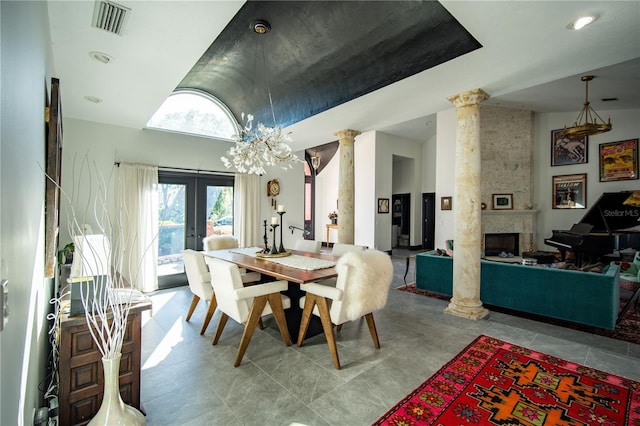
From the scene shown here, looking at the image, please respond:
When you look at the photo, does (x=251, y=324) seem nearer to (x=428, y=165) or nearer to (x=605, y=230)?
(x=605, y=230)

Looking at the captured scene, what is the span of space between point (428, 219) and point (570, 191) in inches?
148

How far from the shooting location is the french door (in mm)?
5172

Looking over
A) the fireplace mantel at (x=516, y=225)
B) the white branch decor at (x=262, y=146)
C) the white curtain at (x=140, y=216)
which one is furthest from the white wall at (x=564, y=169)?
the white curtain at (x=140, y=216)

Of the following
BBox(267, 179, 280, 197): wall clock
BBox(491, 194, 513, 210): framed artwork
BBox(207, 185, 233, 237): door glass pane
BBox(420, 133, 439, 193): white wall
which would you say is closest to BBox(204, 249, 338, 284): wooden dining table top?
BBox(207, 185, 233, 237): door glass pane

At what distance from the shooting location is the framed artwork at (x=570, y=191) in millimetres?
7277

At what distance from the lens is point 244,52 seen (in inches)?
156

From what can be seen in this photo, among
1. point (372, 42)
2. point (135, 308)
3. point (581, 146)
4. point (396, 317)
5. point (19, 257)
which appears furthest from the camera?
point (581, 146)

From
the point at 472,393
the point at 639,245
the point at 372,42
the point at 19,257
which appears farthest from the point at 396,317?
the point at 639,245

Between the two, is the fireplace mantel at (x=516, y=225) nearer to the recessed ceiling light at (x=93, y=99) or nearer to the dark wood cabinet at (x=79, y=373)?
the dark wood cabinet at (x=79, y=373)

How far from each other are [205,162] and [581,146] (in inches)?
353

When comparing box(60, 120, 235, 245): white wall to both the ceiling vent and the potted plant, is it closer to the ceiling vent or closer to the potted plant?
the ceiling vent

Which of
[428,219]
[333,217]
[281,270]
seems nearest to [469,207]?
[281,270]

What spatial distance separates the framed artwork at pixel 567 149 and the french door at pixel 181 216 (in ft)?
27.4

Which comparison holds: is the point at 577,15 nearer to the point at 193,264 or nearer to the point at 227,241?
the point at 193,264
